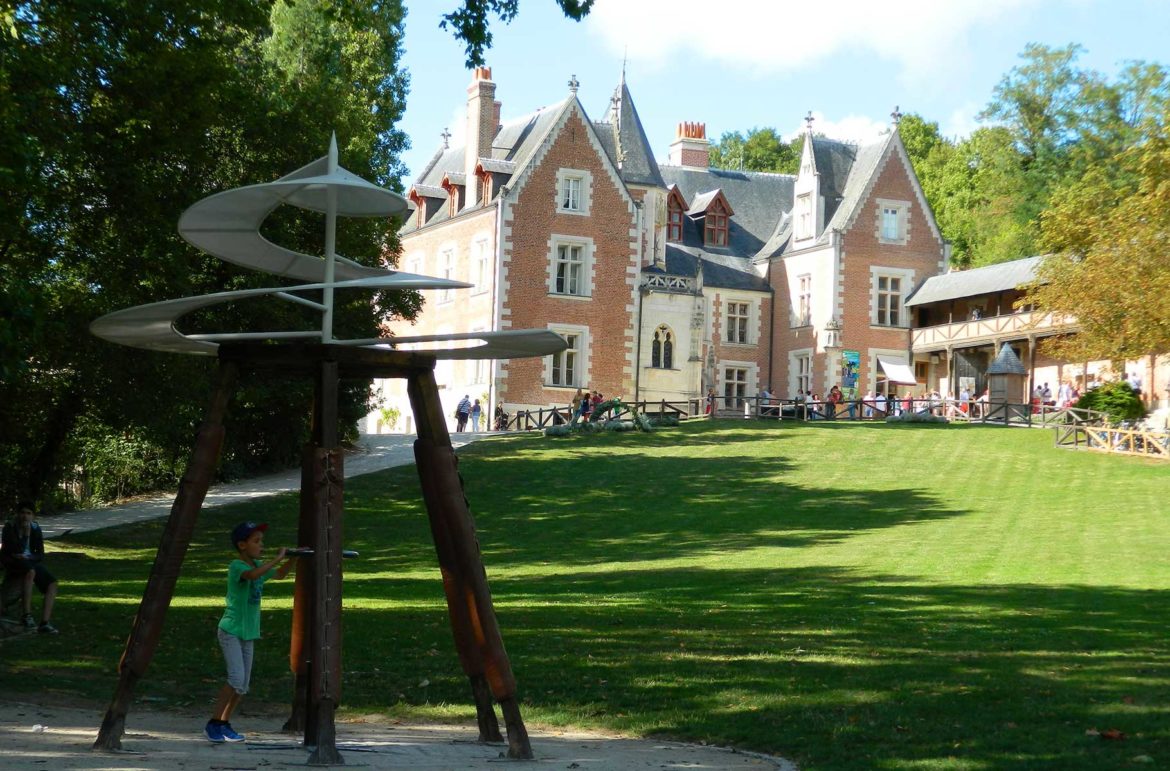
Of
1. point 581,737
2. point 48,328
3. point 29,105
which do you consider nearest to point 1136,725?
point 581,737

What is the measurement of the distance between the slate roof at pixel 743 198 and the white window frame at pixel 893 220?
20.7 feet

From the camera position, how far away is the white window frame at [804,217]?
5822 centimetres

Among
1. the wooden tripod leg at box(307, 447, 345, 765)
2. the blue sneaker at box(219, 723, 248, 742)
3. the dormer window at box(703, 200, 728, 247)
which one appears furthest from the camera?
the dormer window at box(703, 200, 728, 247)

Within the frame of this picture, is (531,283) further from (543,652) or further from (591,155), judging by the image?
(543,652)

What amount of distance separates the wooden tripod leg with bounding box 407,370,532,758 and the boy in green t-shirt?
1.09 m

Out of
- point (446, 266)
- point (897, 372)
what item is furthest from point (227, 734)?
point (897, 372)

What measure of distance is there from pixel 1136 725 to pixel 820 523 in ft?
53.7

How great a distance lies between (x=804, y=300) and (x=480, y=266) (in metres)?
13.9

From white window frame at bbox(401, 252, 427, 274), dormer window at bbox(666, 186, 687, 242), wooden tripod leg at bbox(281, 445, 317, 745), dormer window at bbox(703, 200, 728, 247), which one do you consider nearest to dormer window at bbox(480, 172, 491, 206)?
white window frame at bbox(401, 252, 427, 274)

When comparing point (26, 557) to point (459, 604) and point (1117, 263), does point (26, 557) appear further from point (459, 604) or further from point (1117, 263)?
point (1117, 263)

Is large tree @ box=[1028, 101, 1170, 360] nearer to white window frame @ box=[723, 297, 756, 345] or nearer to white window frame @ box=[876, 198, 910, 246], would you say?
white window frame @ box=[876, 198, 910, 246]

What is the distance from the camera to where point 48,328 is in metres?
17.1

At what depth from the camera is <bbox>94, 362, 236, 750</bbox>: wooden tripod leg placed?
9344 millimetres

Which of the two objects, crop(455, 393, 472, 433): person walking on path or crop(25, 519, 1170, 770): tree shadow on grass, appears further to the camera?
crop(455, 393, 472, 433): person walking on path
